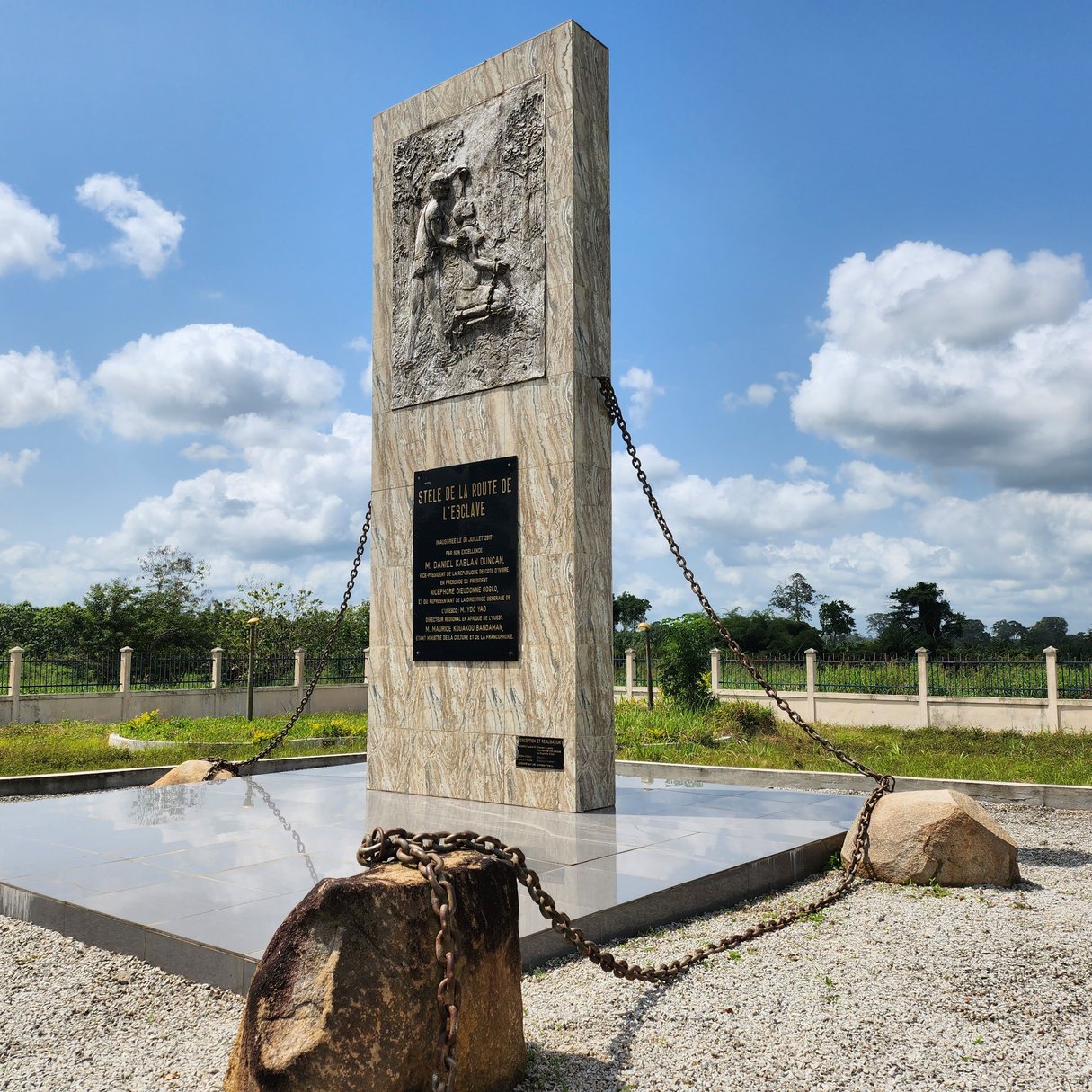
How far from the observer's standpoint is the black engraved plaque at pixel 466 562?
26.6 feet

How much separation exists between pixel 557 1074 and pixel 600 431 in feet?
18.3

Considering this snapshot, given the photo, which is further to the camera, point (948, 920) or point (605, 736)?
point (605, 736)

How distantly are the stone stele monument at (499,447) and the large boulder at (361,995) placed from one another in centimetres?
467

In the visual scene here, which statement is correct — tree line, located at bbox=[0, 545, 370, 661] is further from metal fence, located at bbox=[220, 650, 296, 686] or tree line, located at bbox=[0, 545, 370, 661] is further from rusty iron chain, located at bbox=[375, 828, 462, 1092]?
rusty iron chain, located at bbox=[375, 828, 462, 1092]

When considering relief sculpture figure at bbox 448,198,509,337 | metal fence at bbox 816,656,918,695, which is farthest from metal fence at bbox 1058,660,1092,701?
relief sculpture figure at bbox 448,198,509,337

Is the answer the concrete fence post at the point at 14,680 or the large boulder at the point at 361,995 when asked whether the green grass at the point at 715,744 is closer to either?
the concrete fence post at the point at 14,680

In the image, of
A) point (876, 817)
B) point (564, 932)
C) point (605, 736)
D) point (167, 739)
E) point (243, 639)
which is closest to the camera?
point (564, 932)

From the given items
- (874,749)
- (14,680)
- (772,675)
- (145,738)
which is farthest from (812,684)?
(14,680)

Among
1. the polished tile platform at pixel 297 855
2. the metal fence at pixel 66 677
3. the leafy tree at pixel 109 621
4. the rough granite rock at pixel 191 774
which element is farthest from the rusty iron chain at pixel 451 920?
the leafy tree at pixel 109 621

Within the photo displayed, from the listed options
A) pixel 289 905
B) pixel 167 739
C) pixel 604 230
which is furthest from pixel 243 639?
pixel 289 905

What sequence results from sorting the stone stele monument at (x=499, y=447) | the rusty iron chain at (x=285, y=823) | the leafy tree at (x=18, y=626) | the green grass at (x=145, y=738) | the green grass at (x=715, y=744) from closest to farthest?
the rusty iron chain at (x=285, y=823)
the stone stele monument at (x=499, y=447)
the green grass at (x=715, y=744)
the green grass at (x=145, y=738)
the leafy tree at (x=18, y=626)

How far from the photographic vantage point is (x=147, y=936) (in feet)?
15.0

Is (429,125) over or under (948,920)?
over

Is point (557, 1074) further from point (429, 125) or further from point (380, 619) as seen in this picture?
point (429, 125)
